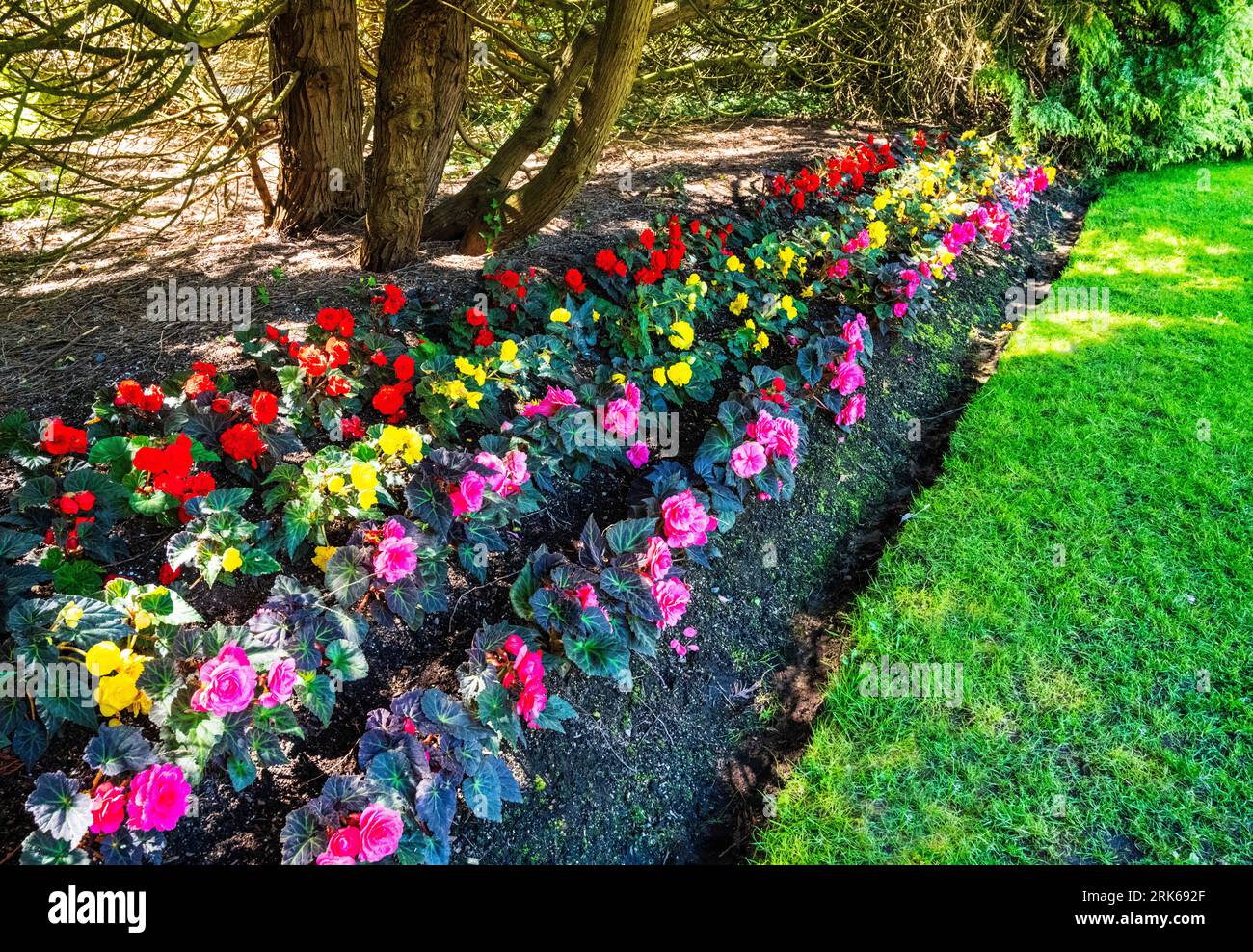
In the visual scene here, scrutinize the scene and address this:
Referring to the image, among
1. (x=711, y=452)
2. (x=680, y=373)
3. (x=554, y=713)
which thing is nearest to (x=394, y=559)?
(x=554, y=713)

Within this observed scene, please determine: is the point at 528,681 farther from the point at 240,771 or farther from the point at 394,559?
the point at 240,771

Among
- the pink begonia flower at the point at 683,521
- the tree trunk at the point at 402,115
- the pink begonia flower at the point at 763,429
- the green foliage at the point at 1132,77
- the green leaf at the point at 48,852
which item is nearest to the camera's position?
the green leaf at the point at 48,852

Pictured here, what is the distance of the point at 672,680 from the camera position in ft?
8.12

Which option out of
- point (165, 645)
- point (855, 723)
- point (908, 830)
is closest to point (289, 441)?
point (165, 645)

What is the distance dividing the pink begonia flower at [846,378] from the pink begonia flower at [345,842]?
2616 mm

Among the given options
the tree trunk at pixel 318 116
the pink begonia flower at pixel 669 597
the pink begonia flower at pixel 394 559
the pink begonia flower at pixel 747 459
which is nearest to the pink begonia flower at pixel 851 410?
the pink begonia flower at pixel 747 459

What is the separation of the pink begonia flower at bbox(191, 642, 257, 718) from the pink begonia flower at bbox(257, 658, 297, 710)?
0.15ft

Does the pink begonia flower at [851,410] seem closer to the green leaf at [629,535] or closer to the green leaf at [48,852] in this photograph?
the green leaf at [629,535]

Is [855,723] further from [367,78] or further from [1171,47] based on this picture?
[1171,47]

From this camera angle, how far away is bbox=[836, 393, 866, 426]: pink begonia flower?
3406mm

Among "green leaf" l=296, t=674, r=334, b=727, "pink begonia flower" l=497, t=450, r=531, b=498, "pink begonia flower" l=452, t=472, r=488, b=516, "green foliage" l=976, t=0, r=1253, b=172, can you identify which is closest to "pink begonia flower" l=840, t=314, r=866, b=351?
"pink begonia flower" l=497, t=450, r=531, b=498

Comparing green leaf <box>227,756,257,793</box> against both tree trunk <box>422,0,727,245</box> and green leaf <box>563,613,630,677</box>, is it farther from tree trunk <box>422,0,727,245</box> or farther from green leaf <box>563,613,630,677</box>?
tree trunk <box>422,0,727,245</box>

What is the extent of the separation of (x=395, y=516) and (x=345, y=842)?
0.93 metres

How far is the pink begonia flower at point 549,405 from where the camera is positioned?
2734 mm
